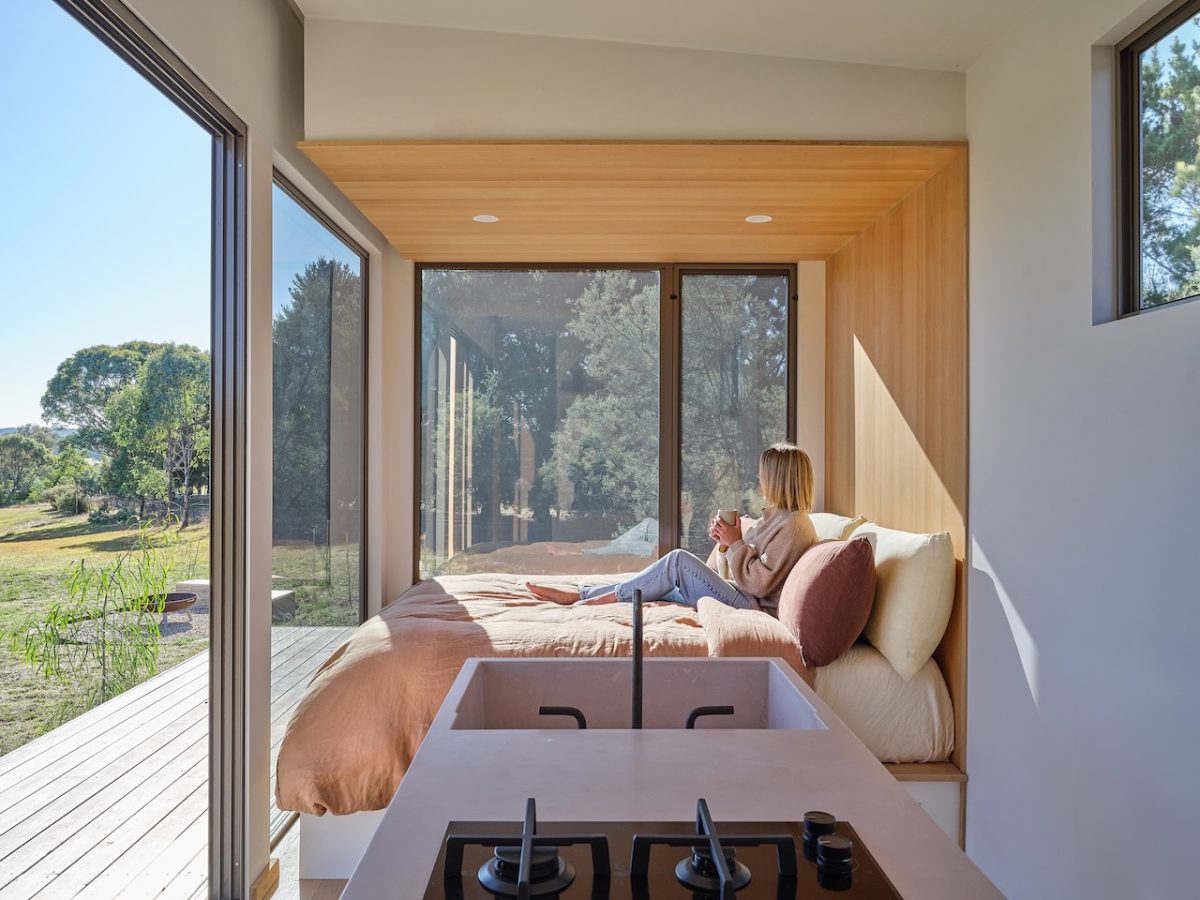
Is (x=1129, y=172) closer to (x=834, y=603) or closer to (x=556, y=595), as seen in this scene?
(x=834, y=603)

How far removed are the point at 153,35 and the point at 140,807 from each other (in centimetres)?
181

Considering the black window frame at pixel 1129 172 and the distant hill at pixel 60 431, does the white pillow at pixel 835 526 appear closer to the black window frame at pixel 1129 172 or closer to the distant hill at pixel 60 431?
the black window frame at pixel 1129 172

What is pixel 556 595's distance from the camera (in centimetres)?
361

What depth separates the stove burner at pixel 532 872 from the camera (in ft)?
2.72

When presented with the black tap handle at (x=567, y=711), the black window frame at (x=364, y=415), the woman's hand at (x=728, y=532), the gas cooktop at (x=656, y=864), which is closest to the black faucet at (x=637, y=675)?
the black tap handle at (x=567, y=711)

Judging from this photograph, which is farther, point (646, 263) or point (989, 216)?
point (646, 263)

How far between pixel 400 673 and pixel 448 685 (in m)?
0.15

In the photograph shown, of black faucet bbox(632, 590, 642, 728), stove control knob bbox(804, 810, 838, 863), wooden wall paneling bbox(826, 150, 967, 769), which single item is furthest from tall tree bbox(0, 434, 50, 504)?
wooden wall paneling bbox(826, 150, 967, 769)

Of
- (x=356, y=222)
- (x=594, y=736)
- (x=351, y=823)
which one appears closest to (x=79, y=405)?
(x=594, y=736)

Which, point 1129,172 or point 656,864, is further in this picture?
point 1129,172

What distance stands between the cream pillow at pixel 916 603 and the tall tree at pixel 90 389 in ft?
7.42

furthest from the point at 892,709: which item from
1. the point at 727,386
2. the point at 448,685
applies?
the point at 727,386

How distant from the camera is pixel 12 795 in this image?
5.07 feet

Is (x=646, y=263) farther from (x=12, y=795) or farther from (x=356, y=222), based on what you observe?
(x=12, y=795)
